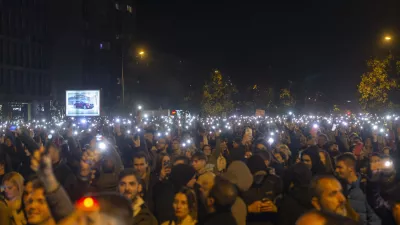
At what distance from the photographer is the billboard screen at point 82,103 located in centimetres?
3569

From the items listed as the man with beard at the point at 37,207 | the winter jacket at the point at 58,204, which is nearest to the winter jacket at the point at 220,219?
the winter jacket at the point at 58,204

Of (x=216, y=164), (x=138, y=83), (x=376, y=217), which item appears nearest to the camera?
(x=376, y=217)

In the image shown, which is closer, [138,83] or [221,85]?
[221,85]

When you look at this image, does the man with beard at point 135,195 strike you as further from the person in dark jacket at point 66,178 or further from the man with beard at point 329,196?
the man with beard at point 329,196

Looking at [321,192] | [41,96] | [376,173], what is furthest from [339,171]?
[41,96]

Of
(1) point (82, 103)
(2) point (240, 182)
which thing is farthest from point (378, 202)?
(1) point (82, 103)

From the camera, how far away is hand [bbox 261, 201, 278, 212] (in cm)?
583

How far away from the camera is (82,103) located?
35.8m

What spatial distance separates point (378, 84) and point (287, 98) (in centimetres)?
2821

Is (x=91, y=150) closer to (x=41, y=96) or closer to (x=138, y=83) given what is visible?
(x=41, y=96)

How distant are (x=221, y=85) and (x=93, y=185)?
167 ft

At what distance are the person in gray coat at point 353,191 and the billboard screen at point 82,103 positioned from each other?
3053 cm

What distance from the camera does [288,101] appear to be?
212 feet

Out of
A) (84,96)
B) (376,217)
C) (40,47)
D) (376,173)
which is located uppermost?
(40,47)
